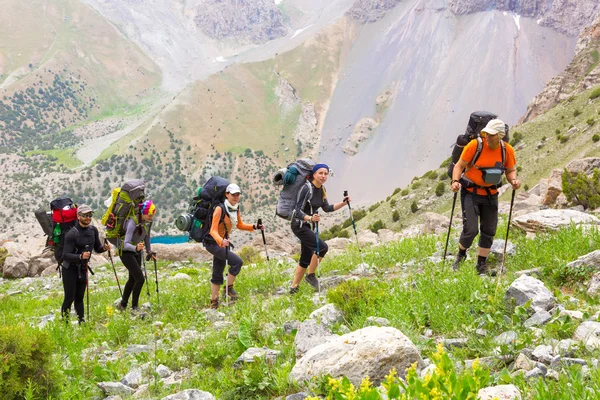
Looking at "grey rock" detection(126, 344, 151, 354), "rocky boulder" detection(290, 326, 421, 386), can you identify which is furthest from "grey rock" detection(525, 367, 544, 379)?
"grey rock" detection(126, 344, 151, 354)

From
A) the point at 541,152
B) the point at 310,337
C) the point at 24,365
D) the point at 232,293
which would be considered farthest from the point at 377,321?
the point at 541,152

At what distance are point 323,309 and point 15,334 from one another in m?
4.24

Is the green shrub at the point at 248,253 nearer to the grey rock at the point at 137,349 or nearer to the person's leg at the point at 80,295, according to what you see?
the person's leg at the point at 80,295

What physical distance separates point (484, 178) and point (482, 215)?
918 mm

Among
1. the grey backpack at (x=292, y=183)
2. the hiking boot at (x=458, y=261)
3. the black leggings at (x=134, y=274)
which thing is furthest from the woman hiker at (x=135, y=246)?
the hiking boot at (x=458, y=261)

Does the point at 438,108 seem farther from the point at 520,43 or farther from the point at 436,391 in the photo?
the point at 436,391

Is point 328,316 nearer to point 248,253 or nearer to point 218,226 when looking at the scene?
point 218,226

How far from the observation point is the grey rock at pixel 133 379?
5.96 metres

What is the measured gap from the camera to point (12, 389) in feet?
17.5

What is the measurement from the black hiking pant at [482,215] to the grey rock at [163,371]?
6095 millimetres

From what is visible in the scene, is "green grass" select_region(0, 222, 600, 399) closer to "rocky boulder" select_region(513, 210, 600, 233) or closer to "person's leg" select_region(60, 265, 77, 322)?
"rocky boulder" select_region(513, 210, 600, 233)

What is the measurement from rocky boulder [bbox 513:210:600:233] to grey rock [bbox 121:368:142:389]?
346 inches

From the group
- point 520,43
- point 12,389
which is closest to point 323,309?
point 12,389

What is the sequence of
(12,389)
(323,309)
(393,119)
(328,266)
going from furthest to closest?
(393,119)
(328,266)
(323,309)
(12,389)
